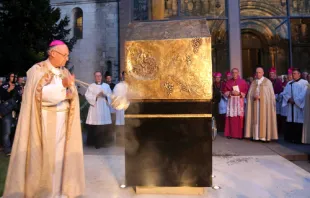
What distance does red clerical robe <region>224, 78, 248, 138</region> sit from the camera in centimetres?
791

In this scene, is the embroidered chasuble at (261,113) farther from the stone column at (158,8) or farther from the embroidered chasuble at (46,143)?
the stone column at (158,8)

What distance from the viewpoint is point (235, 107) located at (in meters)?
7.96

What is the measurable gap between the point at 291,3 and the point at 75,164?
12263 mm

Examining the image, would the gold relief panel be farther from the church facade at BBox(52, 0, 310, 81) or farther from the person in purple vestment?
the church facade at BBox(52, 0, 310, 81)

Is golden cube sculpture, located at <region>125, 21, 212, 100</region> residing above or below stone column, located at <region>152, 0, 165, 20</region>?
below

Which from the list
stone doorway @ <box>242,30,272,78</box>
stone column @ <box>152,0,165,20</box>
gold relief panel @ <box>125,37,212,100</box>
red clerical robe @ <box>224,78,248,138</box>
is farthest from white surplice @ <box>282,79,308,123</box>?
stone column @ <box>152,0,165,20</box>

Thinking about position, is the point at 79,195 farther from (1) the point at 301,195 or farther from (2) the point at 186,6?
(2) the point at 186,6

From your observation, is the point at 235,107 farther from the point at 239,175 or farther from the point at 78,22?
the point at 78,22

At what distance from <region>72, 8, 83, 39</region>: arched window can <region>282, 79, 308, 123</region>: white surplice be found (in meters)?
13.9

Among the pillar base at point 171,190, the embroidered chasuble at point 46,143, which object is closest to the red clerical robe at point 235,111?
the pillar base at point 171,190

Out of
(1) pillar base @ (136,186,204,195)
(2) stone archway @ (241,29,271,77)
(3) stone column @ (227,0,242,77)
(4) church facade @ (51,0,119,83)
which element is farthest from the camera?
(4) church facade @ (51,0,119,83)

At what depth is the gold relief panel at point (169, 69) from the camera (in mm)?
3451

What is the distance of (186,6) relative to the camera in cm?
1243

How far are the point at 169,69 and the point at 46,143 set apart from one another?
168 cm
